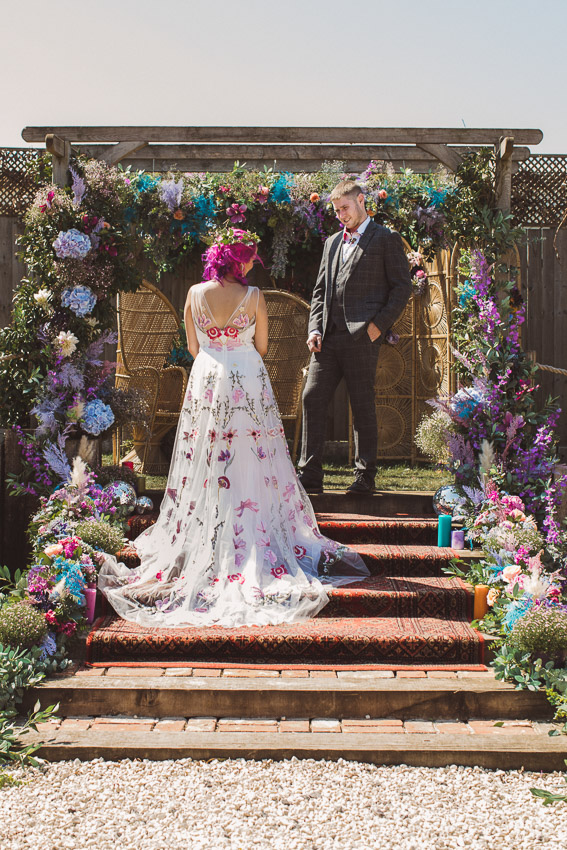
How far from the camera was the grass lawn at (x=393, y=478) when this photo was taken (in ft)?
19.0

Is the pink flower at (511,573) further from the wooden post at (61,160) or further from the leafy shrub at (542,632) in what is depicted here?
the wooden post at (61,160)

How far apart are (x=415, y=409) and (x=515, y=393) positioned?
2.35 meters

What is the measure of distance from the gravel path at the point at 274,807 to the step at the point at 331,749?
0.04 metres

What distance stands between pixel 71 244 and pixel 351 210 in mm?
1662

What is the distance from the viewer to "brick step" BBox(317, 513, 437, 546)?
463 cm

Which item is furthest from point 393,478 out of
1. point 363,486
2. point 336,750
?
point 336,750

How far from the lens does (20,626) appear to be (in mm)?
3330

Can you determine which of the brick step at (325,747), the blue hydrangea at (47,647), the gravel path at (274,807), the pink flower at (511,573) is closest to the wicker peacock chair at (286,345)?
the pink flower at (511,573)

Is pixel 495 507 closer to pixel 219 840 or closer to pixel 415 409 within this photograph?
pixel 219 840

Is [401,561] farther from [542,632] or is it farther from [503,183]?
[503,183]

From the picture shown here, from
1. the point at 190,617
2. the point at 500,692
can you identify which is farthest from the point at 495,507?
the point at 190,617

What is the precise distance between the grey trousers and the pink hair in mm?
1066

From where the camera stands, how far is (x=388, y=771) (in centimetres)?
281

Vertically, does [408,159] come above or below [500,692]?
above
